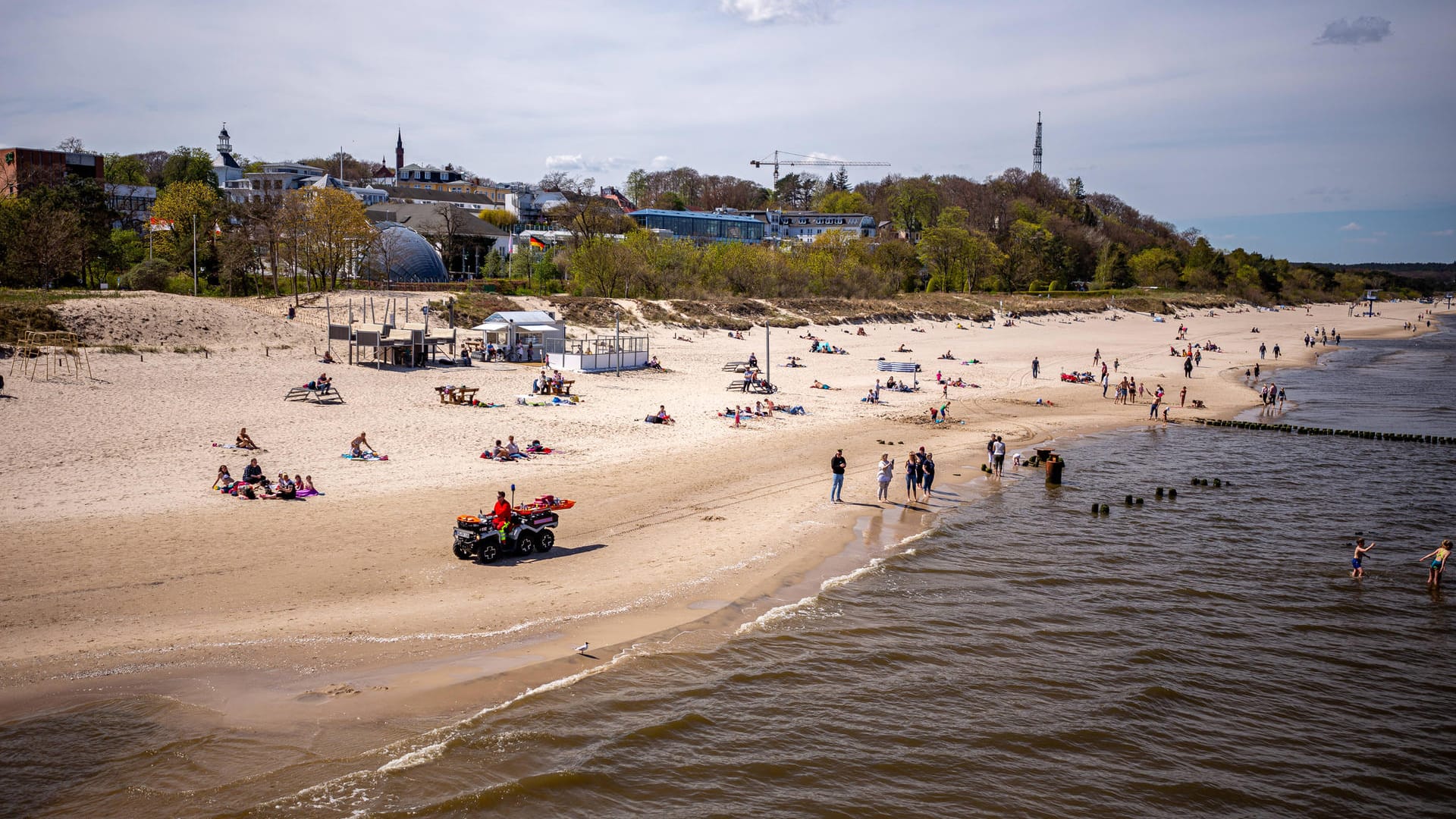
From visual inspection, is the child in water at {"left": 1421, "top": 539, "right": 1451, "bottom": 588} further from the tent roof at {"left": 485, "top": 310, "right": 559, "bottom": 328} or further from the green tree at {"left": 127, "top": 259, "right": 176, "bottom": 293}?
the green tree at {"left": 127, "top": 259, "right": 176, "bottom": 293}

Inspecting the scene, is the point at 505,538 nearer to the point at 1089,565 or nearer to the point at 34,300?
the point at 1089,565

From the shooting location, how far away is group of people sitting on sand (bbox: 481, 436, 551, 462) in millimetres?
23391

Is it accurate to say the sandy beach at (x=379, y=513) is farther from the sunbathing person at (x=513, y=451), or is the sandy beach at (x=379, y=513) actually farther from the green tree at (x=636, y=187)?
the green tree at (x=636, y=187)

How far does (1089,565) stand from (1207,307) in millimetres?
118594

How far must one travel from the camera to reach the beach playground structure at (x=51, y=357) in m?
29.0

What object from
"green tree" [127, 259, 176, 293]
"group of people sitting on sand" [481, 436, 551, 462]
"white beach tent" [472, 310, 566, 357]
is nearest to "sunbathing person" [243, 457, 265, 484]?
"group of people sitting on sand" [481, 436, 551, 462]

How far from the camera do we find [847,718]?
12.0m

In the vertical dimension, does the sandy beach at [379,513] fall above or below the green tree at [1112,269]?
below

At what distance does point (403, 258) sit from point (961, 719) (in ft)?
201

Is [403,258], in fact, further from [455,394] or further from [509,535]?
[509,535]

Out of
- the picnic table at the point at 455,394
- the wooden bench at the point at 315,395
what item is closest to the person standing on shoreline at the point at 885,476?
the picnic table at the point at 455,394

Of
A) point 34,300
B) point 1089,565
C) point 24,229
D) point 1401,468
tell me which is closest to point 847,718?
point 1089,565

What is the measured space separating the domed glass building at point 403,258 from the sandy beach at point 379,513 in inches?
802

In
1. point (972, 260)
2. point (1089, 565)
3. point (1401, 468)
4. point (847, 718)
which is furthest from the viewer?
point (972, 260)
